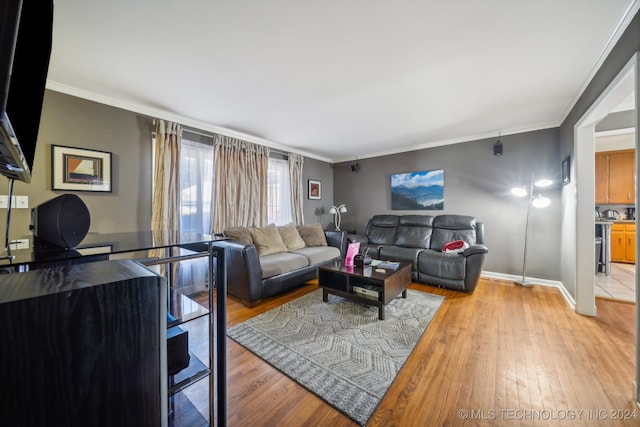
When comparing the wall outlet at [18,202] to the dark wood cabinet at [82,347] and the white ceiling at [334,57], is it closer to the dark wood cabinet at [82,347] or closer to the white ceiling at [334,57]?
the white ceiling at [334,57]

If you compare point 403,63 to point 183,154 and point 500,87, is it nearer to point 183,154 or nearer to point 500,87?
point 500,87

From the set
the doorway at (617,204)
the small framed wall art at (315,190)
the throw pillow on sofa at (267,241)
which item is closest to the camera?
the throw pillow on sofa at (267,241)

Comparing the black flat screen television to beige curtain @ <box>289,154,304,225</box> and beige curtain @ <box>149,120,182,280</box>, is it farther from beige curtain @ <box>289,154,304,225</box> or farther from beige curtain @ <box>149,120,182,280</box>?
beige curtain @ <box>289,154,304,225</box>

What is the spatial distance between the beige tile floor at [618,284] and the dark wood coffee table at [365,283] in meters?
2.55

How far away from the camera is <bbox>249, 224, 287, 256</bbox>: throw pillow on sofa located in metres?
3.24

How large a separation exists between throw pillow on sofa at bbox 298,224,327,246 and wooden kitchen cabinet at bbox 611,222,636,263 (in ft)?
17.6

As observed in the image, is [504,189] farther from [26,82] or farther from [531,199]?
[26,82]

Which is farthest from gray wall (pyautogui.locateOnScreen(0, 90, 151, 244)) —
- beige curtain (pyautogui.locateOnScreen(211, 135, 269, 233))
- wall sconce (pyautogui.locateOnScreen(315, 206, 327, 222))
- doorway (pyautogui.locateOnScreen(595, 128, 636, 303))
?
doorway (pyautogui.locateOnScreen(595, 128, 636, 303))

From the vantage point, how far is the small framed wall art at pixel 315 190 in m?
5.03

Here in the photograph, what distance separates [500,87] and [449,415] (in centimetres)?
277

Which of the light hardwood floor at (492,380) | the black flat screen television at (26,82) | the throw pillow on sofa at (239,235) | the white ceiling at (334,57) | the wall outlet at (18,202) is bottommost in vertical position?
the light hardwood floor at (492,380)

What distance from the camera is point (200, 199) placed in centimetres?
328

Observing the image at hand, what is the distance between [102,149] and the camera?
250 cm

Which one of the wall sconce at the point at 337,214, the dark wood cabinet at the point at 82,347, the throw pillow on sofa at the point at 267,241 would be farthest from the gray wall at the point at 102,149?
the wall sconce at the point at 337,214
